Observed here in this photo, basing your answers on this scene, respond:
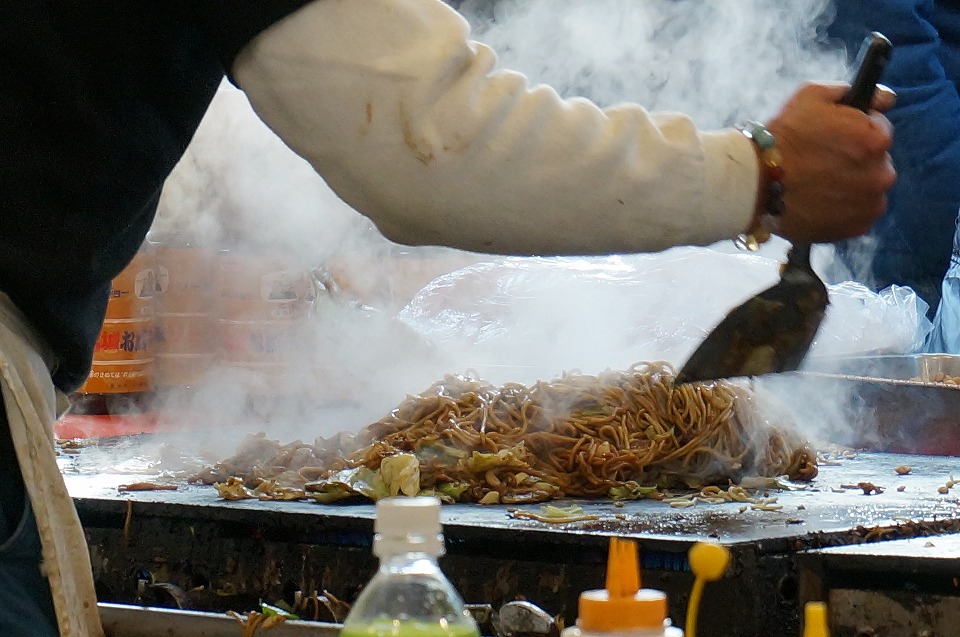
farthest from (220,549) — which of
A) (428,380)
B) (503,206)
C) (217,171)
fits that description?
(217,171)

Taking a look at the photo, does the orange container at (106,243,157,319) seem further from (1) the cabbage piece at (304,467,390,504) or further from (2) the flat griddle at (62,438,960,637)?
(1) the cabbage piece at (304,467,390,504)

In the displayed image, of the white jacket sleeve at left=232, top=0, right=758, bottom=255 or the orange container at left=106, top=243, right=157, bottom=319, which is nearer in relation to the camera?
the white jacket sleeve at left=232, top=0, right=758, bottom=255

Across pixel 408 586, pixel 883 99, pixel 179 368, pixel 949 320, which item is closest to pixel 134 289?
pixel 179 368

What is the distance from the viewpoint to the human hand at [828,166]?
1.86 m

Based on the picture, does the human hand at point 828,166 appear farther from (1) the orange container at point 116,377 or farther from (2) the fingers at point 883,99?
(1) the orange container at point 116,377

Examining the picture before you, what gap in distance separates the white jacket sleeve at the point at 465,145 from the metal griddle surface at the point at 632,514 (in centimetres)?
91

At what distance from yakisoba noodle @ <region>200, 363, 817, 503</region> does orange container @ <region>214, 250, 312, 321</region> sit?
6.70 ft

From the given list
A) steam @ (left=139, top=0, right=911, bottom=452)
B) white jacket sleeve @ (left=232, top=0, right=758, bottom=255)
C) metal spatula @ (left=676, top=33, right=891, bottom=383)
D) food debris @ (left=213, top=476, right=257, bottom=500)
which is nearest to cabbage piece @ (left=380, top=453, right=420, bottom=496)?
food debris @ (left=213, top=476, right=257, bottom=500)

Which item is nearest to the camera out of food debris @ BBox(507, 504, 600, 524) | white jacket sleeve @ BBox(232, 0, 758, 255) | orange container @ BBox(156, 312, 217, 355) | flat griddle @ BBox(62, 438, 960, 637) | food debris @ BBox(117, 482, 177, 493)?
white jacket sleeve @ BBox(232, 0, 758, 255)

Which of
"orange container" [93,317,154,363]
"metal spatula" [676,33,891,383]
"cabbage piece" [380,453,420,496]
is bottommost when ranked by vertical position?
"cabbage piece" [380,453,420,496]

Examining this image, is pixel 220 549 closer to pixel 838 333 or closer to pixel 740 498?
pixel 740 498

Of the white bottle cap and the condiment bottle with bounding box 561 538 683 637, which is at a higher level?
the white bottle cap

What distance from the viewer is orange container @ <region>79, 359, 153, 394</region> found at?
6.45m

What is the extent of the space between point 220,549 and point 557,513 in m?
0.83
